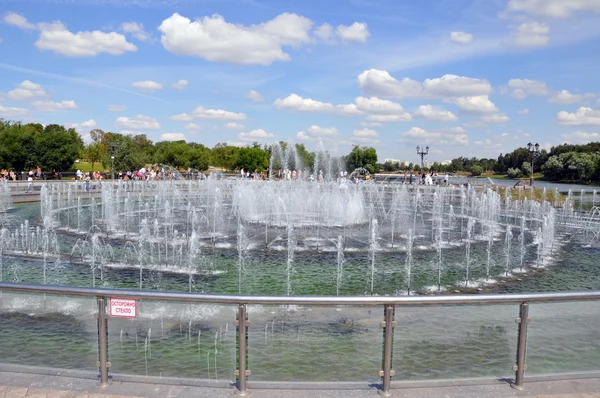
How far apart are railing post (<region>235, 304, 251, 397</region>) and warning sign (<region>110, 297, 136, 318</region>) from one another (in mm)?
976

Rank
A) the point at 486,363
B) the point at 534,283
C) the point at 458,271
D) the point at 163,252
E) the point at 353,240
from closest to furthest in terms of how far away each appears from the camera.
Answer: the point at 486,363
the point at 534,283
the point at 458,271
the point at 163,252
the point at 353,240

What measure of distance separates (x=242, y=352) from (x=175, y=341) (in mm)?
865

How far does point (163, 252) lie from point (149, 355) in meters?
13.7

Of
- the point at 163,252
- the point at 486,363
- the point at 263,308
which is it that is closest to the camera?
the point at 263,308

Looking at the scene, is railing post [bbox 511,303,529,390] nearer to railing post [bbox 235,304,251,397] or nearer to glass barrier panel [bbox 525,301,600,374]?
glass barrier panel [bbox 525,301,600,374]

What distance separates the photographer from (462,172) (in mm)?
166000

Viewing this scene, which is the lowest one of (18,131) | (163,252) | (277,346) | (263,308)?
(163,252)

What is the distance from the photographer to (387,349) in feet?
14.9

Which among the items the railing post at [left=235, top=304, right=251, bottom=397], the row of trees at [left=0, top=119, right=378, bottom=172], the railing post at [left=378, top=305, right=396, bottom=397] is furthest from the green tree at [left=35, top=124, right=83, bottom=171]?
the railing post at [left=378, top=305, right=396, bottom=397]

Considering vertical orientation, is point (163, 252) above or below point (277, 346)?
below

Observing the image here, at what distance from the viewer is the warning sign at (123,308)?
4.44 m

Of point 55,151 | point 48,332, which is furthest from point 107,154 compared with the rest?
point 48,332

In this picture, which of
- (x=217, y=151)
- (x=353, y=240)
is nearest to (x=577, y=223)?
(x=353, y=240)

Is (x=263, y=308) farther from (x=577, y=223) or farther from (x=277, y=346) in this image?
(x=577, y=223)
